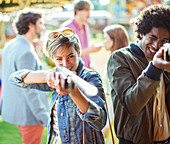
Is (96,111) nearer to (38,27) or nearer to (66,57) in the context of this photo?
(66,57)

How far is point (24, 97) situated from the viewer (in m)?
3.18

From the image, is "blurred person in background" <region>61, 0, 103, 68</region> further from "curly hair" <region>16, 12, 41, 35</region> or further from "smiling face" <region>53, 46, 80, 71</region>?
"smiling face" <region>53, 46, 80, 71</region>

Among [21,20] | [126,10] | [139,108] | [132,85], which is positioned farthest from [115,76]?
[126,10]

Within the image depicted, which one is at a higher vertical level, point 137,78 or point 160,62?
point 160,62

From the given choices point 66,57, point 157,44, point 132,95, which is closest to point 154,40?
point 157,44

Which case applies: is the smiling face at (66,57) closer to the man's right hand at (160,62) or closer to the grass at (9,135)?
the man's right hand at (160,62)

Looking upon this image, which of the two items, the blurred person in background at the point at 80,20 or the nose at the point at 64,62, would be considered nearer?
the nose at the point at 64,62

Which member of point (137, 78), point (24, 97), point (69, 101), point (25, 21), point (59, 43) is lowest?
point (24, 97)

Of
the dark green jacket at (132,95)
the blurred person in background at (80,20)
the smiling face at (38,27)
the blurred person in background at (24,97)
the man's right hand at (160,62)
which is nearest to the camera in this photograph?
the man's right hand at (160,62)

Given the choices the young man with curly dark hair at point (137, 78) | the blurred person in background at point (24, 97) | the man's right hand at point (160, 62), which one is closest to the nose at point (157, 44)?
the young man with curly dark hair at point (137, 78)

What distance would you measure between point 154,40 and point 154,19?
0.15 meters

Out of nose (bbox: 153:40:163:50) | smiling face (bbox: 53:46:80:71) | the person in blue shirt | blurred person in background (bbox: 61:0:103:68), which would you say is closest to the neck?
blurred person in background (bbox: 61:0:103:68)

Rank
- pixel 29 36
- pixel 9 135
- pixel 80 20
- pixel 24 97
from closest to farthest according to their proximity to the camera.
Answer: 1. pixel 24 97
2. pixel 29 36
3. pixel 80 20
4. pixel 9 135

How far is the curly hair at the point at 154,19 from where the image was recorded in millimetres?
1743
